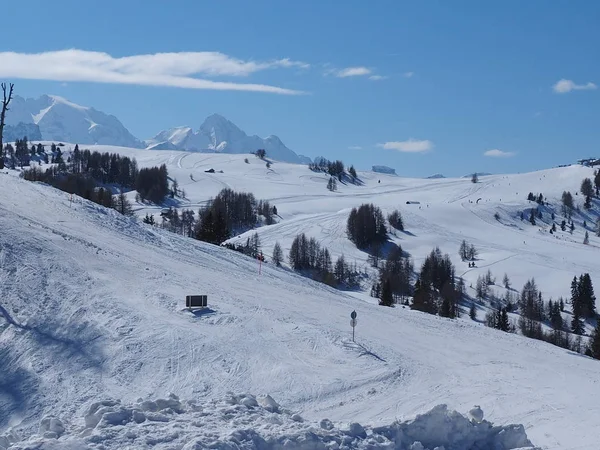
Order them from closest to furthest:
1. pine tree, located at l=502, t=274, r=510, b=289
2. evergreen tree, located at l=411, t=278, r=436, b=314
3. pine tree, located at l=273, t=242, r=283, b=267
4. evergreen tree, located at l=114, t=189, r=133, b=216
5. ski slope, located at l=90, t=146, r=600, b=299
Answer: evergreen tree, located at l=411, t=278, r=436, b=314 < evergreen tree, located at l=114, t=189, r=133, b=216 < pine tree, located at l=273, t=242, r=283, b=267 < pine tree, located at l=502, t=274, r=510, b=289 < ski slope, located at l=90, t=146, r=600, b=299

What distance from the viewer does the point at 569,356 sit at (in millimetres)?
27656

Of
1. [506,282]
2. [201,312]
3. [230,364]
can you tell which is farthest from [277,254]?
[230,364]

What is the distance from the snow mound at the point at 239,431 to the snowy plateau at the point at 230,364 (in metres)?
0.03

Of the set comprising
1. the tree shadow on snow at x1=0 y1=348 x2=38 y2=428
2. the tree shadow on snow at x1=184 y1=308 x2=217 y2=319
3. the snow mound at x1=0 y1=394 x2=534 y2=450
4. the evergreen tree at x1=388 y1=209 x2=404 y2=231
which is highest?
the snow mound at x1=0 y1=394 x2=534 y2=450

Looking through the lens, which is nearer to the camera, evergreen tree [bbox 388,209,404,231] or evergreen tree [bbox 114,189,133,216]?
evergreen tree [bbox 114,189,133,216]

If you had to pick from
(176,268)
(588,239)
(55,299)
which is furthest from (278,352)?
(588,239)

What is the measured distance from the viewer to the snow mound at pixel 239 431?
10867 millimetres

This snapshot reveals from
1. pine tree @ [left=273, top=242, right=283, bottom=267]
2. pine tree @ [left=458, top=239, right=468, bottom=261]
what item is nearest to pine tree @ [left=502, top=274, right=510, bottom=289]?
pine tree @ [left=458, top=239, right=468, bottom=261]

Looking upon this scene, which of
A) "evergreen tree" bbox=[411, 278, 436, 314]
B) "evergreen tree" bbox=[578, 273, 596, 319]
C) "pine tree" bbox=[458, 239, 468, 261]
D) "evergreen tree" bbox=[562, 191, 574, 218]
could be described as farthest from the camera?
"evergreen tree" bbox=[562, 191, 574, 218]

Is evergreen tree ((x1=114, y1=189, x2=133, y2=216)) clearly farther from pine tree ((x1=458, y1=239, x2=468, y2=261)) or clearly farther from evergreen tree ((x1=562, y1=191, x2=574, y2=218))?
evergreen tree ((x1=562, y1=191, x2=574, y2=218))

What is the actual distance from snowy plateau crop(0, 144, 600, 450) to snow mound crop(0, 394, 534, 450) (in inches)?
1.3

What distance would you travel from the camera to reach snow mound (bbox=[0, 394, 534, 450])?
35.7 ft

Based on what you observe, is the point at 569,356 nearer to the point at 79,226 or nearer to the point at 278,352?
the point at 278,352

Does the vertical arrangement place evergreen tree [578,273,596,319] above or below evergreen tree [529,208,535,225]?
below
